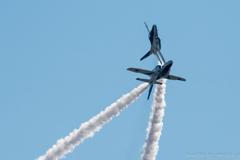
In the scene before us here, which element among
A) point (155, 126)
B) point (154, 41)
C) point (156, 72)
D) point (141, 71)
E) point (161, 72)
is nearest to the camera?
point (161, 72)

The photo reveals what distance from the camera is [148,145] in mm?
179750

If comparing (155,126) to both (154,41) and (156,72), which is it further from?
(154,41)

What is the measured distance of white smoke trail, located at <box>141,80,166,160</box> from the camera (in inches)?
7042

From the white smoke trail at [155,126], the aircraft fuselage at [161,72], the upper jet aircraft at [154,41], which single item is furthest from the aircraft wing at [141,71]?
the white smoke trail at [155,126]

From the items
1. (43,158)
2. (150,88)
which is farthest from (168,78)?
(43,158)

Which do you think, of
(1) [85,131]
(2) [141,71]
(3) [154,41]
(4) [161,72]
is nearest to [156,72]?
(4) [161,72]

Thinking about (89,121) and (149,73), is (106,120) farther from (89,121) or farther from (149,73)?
(149,73)

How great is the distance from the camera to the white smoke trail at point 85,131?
18400 centimetres

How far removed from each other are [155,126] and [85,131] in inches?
582

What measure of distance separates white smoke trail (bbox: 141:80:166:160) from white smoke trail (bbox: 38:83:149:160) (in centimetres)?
566

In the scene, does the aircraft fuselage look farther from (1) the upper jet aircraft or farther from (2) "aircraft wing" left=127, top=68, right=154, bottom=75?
(1) the upper jet aircraft

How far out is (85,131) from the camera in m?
186

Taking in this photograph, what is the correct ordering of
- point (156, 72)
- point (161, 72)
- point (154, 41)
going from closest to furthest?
1. point (161, 72)
2. point (156, 72)
3. point (154, 41)

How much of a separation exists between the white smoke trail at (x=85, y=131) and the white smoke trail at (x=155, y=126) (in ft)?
18.6
